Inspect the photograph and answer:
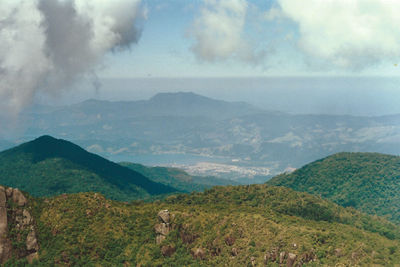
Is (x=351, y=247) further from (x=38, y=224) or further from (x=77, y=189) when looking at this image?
(x=77, y=189)

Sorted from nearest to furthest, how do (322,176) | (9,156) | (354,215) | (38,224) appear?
1. (38,224)
2. (354,215)
3. (322,176)
4. (9,156)

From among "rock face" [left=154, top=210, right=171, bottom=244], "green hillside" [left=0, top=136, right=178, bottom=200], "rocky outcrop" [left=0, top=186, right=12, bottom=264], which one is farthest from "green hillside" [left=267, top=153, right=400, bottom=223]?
"rocky outcrop" [left=0, top=186, right=12, bottom=264]

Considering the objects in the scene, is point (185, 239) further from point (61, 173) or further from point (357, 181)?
point (61, 173)

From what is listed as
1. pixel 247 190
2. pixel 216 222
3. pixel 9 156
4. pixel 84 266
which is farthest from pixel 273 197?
pixel 9 156

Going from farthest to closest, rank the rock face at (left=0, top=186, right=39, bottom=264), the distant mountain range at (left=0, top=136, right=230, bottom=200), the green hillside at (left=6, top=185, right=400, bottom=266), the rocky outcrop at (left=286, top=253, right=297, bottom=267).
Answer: the distant mountain range at (left=0, top=136, right=230, bottom=200) < the rock face at (left=0, top=186, right=39, bottom=264) < the green hillside at (left=6, top=185, right=400, bottom=266) < the rocky outcrop at (left=286, top=253, right=297, bottom=267)

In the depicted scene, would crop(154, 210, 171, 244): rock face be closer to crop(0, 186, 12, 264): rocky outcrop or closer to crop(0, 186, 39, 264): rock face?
crop(0, 186, 39, 264): rock face

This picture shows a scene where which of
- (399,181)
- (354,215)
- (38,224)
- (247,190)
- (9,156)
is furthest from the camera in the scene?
(9,156)

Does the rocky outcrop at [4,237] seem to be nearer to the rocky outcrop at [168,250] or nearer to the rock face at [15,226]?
the rock face at [15,226]
